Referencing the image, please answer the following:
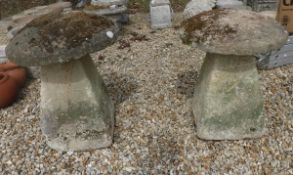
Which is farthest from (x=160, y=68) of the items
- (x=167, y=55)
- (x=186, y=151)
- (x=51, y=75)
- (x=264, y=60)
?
(x=51, y=75)

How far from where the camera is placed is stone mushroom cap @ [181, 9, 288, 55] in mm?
2531

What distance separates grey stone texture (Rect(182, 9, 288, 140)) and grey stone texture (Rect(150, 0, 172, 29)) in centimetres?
238

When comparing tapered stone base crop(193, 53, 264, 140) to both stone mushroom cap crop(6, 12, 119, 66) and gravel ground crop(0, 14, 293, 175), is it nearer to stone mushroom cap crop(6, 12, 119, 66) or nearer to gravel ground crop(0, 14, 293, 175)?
gravel ground crop(0, 14, 293, 175)

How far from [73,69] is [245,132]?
62.0 inches

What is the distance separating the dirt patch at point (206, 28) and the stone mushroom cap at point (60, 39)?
1.90 feet

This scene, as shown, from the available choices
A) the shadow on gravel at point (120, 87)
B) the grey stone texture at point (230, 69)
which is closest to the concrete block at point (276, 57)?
the grey stone texture at point (230, 69)

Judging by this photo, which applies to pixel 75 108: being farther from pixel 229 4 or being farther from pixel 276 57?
pixel 229 4

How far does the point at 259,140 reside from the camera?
126 inches

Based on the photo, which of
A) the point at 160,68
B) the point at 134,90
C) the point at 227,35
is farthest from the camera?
the point at 160,68

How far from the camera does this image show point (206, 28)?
8.96ft

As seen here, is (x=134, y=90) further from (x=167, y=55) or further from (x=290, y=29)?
(x=290, y=29)

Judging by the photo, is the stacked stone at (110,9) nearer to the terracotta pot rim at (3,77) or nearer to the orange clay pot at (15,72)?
the orange clay pot at (15,72)

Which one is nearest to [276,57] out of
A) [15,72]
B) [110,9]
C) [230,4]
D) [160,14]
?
[230,4]

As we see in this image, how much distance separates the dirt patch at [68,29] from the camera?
2.54 metres
